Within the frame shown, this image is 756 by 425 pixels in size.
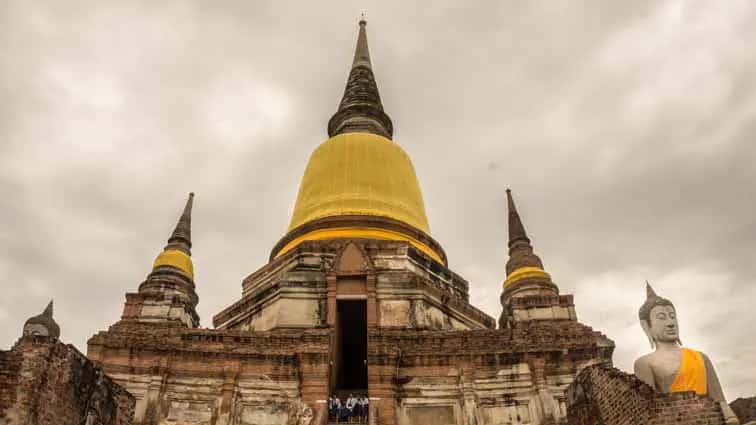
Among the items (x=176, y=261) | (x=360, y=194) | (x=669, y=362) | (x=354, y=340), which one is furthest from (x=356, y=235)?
(x=669, y=362)

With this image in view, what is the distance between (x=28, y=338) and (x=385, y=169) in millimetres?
14677

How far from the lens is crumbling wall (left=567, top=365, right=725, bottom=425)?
729 centimetres

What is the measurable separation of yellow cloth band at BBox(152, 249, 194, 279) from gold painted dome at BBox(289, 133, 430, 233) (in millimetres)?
3605

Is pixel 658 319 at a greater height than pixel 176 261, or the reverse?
pixel 176 261

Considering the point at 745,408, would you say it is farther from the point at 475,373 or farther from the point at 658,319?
the point at 475,373

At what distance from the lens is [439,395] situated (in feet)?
46.3

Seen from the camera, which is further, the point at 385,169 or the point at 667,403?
the point at 385,169

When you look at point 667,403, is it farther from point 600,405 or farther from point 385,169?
point 385,169

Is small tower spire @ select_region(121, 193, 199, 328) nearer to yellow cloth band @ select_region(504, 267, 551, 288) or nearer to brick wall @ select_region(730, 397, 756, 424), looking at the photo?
yellow cloth band @ select_region(504, 267, 551, 288)

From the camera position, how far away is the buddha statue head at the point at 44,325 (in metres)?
13.5

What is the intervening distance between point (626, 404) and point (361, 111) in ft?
62.4

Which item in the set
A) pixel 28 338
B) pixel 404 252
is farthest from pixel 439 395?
pixel 28 338

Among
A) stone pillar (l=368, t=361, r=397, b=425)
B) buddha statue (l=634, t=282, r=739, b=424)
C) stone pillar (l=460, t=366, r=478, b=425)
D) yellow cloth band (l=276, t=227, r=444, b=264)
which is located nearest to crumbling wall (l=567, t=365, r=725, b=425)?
buddha statue (l=634, t=282, r=739, b=424)

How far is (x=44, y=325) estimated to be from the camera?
45.1 ft
